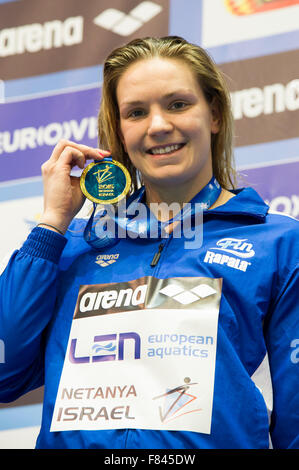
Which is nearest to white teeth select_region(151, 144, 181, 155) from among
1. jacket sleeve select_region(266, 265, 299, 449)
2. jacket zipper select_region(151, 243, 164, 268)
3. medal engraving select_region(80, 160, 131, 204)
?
medal engraving select_region(80, 160, 131, 204)

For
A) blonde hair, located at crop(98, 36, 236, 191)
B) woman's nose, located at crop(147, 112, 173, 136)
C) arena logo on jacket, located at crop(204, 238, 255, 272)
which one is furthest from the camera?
blonde hair, located at crop(98, 36, 236, 191)

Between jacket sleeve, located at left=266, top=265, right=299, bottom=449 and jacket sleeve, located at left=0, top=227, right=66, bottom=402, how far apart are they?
1.61ft

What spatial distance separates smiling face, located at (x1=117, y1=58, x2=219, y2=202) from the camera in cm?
168

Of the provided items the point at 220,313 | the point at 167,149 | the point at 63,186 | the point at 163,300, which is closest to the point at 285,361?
the point at 220,313

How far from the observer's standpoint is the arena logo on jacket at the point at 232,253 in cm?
154

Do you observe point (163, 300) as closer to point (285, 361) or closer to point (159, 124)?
point (285, 361)

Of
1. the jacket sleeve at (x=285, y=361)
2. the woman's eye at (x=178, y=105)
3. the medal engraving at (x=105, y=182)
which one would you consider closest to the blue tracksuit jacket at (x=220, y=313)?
the jacket sleeve at (x=285, y=361)

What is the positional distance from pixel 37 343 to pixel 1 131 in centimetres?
113

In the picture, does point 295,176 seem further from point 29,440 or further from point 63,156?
point 29,440

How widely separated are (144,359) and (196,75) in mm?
705

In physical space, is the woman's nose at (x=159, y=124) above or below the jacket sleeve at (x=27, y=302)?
above

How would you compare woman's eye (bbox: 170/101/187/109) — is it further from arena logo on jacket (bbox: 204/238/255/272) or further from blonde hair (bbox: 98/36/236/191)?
arena logo on jacket (bbox: 204/238/255/272)

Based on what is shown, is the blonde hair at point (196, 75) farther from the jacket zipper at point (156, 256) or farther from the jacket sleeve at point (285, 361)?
the jacket sleeve at point (285, 361)

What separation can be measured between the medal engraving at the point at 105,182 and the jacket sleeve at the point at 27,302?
0.48ft
